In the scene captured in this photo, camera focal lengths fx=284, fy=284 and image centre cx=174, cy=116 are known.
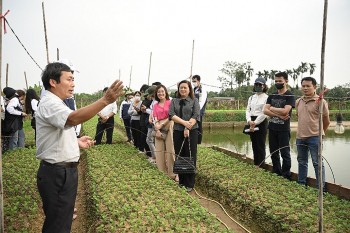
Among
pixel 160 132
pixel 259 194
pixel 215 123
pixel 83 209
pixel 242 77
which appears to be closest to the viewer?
pixel 259 194

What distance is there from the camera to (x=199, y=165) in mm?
6629

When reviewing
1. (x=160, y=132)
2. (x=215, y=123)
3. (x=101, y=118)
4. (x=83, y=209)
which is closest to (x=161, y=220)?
(x=83, y=209)

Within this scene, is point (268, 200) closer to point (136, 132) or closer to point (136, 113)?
point (136, 113)

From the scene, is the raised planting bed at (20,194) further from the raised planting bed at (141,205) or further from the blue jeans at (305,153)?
the blue jeans at (305,153)

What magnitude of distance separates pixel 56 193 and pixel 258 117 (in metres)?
4.55

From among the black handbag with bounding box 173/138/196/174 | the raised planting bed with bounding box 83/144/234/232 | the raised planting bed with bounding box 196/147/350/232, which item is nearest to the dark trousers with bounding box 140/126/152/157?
the raised planting bed with bounding box 83/144/234/232

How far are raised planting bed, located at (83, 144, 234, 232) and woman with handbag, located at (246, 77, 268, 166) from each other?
2.21 m

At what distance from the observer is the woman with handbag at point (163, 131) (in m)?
6.09

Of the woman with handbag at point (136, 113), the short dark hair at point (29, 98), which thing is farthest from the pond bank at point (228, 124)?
the short dark hair at point (29, 98)

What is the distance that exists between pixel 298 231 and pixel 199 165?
339 centimetres

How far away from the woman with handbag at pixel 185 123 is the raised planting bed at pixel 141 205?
0.53 m

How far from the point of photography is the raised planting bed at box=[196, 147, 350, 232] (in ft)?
11.7

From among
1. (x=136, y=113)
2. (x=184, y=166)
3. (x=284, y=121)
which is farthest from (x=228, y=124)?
(x=184, y=166)

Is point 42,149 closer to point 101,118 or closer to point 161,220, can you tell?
point 161,220
